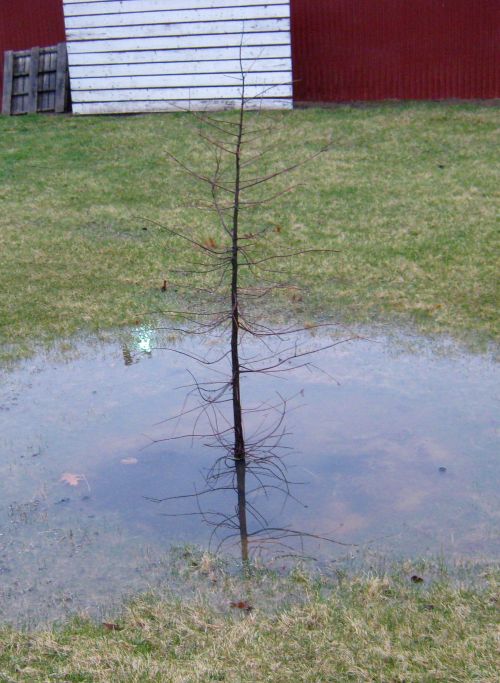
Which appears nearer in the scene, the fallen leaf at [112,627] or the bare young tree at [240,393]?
the fallen leaf at [112,627]

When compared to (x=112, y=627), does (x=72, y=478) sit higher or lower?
higher

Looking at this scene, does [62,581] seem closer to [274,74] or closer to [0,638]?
[0,638]

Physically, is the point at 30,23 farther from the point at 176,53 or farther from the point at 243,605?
the point at 243,605

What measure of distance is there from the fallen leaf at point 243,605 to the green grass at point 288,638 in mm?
25

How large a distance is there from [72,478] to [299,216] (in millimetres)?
5724

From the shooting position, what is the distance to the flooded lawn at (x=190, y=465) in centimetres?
470

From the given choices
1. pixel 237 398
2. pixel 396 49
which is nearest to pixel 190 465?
pixel 237 398

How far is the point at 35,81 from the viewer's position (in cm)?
1634

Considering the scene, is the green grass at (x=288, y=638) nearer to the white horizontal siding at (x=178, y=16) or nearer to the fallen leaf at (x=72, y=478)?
the fallen leaf at (x=72, y=478)

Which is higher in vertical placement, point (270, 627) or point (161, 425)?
point (161, 425)

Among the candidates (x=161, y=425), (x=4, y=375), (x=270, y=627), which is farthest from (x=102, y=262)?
(x=270, y=627)

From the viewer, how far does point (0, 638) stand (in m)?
4.06

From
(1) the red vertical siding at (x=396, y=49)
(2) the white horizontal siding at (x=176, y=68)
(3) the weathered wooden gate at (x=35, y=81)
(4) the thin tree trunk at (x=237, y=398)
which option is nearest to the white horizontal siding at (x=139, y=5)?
(2) the white horizontal siding at (x=176, y=68)

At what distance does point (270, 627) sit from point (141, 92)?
1256cm
